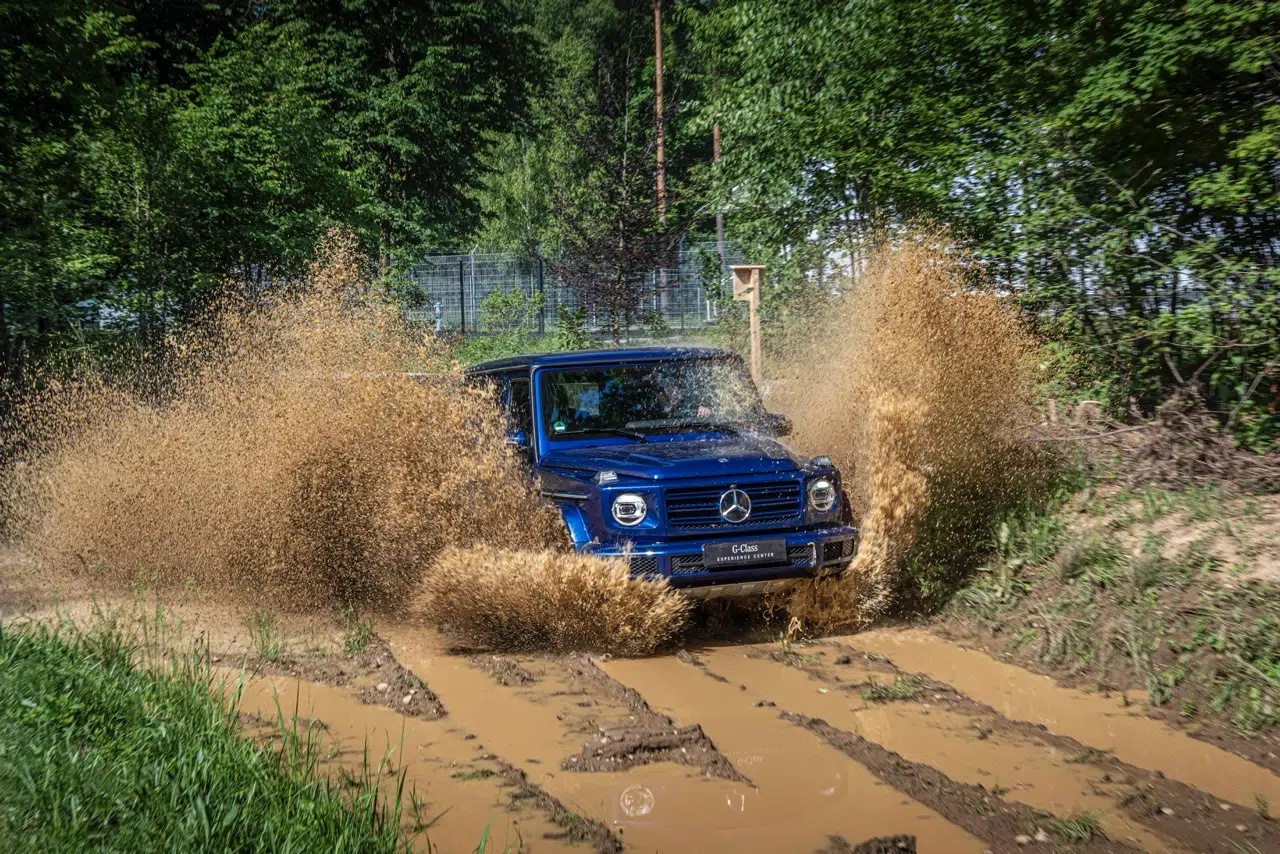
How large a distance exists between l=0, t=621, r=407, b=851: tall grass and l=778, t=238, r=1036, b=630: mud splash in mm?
3873

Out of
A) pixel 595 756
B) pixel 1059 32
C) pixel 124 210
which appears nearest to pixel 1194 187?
pixel 1059 32

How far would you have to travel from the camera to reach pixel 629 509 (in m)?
7.12

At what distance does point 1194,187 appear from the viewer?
897 cm

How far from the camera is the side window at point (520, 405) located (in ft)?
26.6

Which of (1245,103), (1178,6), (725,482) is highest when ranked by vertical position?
(1178,6)

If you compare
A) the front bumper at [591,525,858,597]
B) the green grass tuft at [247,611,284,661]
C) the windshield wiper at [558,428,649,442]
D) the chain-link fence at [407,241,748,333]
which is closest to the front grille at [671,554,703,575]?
the front bumper at [591,525,858,597]

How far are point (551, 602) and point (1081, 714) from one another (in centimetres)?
291

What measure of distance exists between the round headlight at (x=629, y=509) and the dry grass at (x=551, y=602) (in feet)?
0.96

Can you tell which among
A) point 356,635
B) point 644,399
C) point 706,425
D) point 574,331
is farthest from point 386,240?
point 356,635

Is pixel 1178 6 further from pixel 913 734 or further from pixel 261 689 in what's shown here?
pixel 261 689

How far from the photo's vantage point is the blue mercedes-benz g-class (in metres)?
7.12

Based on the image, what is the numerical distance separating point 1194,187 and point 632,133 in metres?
16.4

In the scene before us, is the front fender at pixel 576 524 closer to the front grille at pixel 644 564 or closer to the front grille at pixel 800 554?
the front grille at pixel 644 564

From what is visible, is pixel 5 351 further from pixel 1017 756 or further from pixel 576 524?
pixel 1017 756
